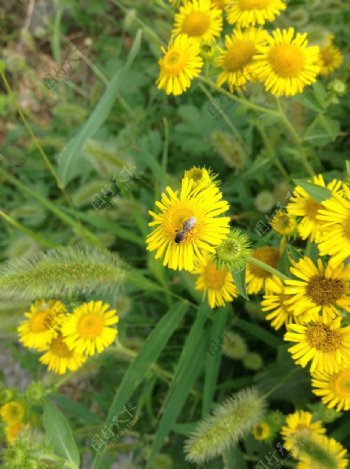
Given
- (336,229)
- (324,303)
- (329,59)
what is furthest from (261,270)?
(329,59)

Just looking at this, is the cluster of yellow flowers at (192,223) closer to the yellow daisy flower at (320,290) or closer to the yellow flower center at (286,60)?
the yellow daisy flower at (320,290)

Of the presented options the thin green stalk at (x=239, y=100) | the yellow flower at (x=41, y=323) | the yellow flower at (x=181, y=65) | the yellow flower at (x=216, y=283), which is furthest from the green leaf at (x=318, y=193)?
the yellow flower at (x=41, y=323)

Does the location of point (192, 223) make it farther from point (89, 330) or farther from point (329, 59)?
point (329, 59)

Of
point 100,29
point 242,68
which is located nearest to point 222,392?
point 242,68

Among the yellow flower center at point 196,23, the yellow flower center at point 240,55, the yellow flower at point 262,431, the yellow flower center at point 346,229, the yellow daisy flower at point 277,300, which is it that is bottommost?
the yellow flower at point 262,431

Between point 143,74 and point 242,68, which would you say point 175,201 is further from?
point 143,74
